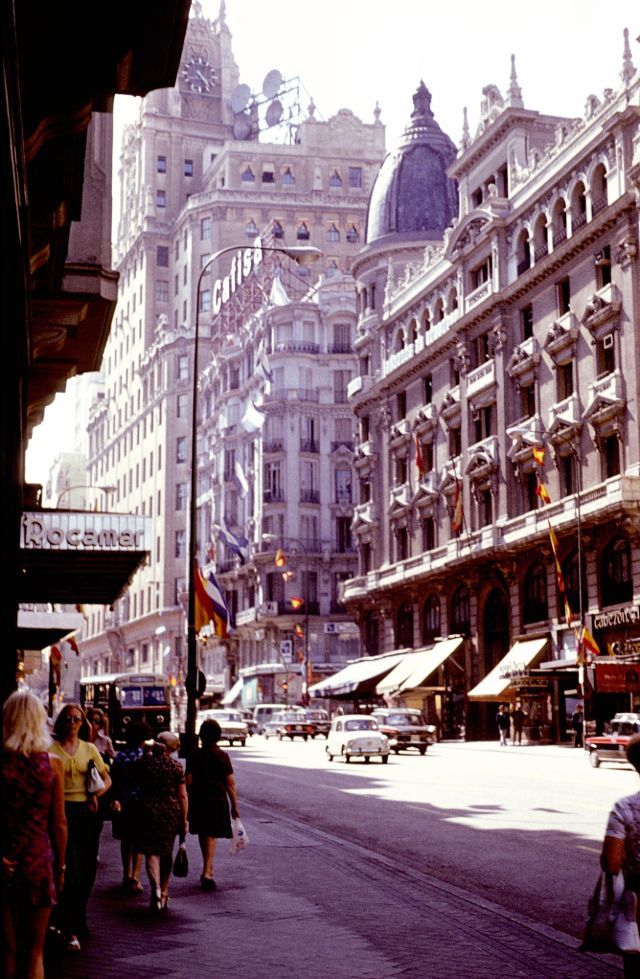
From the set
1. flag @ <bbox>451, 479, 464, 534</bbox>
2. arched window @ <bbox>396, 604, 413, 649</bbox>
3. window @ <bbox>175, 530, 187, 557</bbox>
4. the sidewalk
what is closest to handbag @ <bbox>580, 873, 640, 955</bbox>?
the sidewalk

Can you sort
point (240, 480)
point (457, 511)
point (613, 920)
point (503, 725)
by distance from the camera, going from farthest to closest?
1. point (240, 480)
2. point (457, 511)
3. point (503, 725)
4. point (613, 920)

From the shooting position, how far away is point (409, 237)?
74.3 meters

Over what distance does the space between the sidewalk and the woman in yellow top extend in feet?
1.14

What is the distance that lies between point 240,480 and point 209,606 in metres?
62.3

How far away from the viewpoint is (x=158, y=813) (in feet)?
40.2

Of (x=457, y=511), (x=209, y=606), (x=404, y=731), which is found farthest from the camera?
(x=457, y=511)

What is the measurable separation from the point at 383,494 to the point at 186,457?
151ft

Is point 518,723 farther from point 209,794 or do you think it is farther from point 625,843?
point 625,843

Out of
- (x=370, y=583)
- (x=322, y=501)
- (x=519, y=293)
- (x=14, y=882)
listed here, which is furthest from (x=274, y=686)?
(x=14, y=882)

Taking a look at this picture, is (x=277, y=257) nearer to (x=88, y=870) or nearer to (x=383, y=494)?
(x=383, y=494)

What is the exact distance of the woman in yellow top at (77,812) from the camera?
10500mm

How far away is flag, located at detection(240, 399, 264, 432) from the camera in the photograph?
9106cm

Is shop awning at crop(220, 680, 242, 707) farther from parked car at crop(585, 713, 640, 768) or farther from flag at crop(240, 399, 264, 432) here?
parked car at crop(585, 713, 640, 768)

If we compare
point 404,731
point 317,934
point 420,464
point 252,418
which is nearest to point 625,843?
point 317,934
